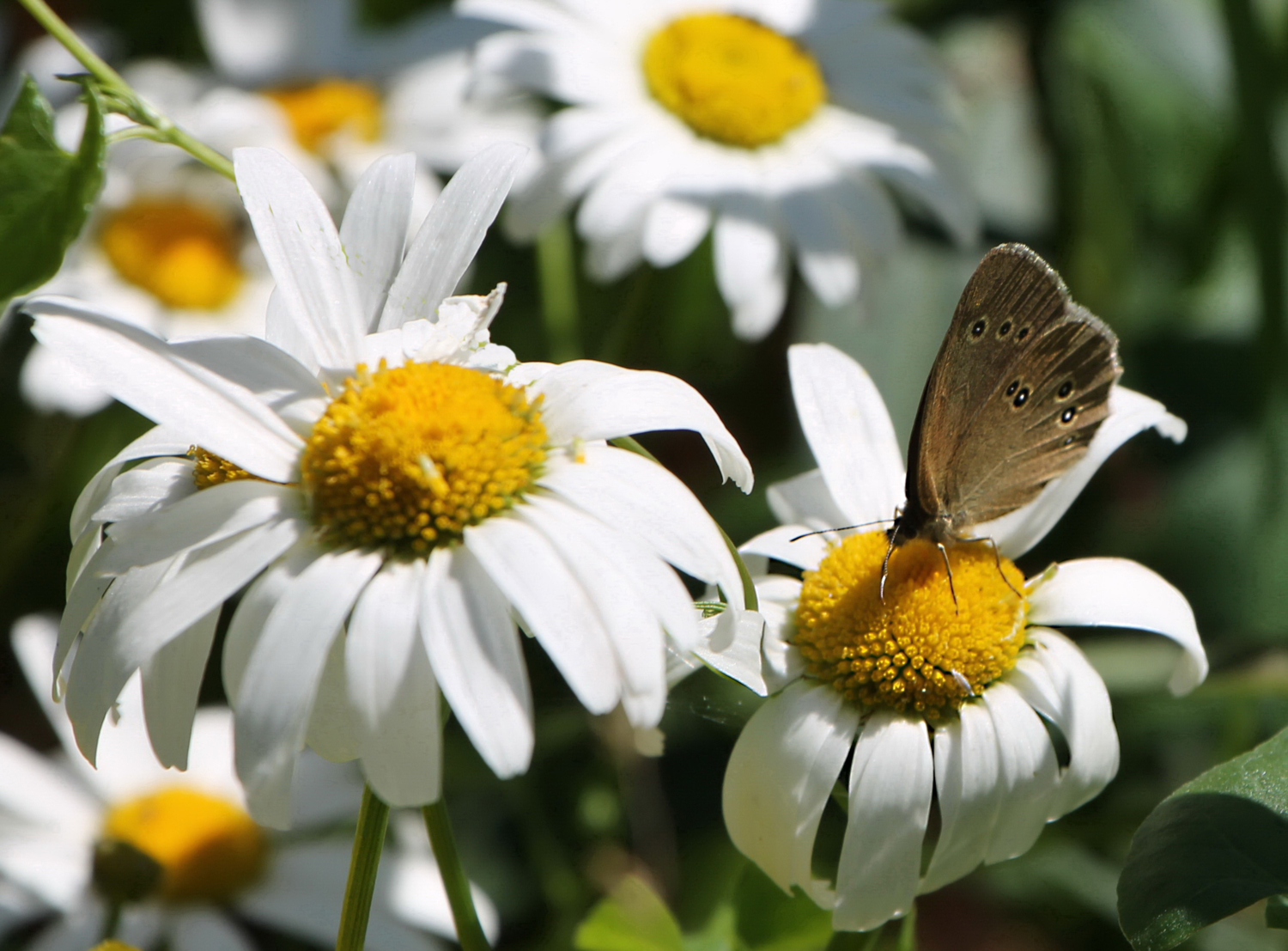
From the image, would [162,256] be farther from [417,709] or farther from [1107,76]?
[1107,76]

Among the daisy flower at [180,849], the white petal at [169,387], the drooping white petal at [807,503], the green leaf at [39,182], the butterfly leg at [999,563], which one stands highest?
the green leaf at [39,182]

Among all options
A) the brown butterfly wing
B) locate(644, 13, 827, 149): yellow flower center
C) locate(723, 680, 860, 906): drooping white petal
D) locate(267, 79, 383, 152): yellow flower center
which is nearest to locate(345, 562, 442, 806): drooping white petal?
locate(723, 680, 860, 906): drooping white petal

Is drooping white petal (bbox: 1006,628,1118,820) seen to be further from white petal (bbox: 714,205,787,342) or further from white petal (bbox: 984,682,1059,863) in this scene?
white petal (bbox: 714,205,787,342)

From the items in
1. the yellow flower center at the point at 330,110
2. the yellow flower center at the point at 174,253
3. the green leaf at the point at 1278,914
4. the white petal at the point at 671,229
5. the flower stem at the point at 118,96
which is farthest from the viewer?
the yellow flower center at the point at 330,110

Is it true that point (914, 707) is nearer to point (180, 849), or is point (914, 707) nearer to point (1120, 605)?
point (1120, 605)

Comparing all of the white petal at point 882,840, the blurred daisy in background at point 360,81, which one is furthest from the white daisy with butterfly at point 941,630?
the blurred daisy in background at point 360,81

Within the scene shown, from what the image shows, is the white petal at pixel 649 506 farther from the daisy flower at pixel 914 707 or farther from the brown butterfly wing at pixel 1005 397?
the brown butterfly wing at pixel 1005 397
